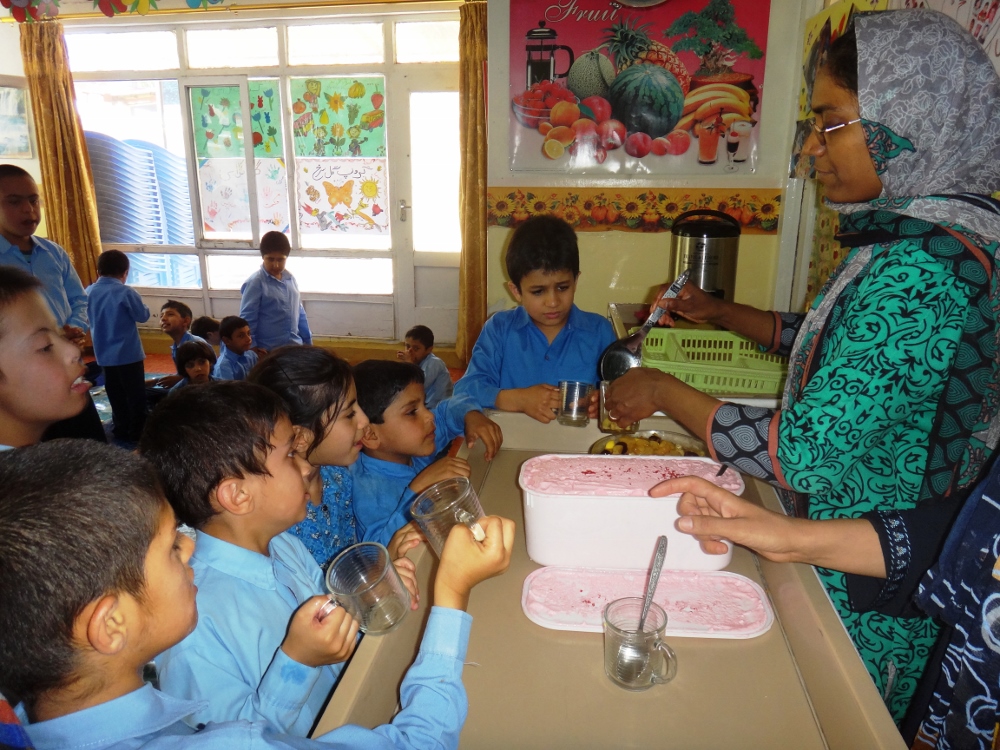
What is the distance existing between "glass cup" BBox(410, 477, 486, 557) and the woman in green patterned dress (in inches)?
16.3

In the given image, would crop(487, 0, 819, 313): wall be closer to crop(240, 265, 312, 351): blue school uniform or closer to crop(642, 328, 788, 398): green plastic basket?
crop(642, 328, 788, 398): green plastic basket

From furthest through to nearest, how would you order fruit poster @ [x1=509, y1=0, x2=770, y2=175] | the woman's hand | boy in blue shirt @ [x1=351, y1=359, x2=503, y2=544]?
fruit poster @ [x1=509, y1=0, x2=770, y2=175] → the woman's hand → boy in blue shirt @ [x1=351, y1=359, x2=503, y2=544]

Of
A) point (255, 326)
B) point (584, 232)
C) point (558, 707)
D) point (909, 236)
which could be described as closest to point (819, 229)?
point (584, 232)

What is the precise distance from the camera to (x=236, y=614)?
1.06 metres

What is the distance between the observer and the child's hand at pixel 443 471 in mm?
1593

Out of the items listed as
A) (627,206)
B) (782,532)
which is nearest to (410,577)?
(782,532)

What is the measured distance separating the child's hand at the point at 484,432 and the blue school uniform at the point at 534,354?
21.5 inches

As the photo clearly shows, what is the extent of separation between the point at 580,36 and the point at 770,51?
1053 mm

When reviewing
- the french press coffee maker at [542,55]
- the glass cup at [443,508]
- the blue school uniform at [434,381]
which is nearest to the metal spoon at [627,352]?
the glass cup at [443,508]

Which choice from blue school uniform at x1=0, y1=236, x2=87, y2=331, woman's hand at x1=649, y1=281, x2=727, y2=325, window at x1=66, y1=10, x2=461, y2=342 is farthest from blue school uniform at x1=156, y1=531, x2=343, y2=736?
window at x1=66, y1=10, x2=461, y2=342

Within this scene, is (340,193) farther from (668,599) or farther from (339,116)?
(668,599)

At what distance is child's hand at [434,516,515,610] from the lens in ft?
3.20

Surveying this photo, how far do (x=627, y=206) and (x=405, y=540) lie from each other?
122 inches

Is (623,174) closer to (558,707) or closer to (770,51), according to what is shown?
(770,51)
